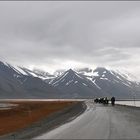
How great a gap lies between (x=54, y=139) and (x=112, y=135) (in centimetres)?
363

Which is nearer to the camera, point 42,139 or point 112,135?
point 42,139

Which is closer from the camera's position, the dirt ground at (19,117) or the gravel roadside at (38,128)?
the gravel roadside at (38,128)

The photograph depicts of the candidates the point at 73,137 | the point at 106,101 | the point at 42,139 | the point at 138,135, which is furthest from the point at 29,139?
the point at 106,101

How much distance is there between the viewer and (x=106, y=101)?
10981cm

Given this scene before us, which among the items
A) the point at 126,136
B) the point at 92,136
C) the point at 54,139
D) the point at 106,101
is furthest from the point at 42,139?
the point at 106,101

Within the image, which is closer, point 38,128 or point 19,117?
point 38,128

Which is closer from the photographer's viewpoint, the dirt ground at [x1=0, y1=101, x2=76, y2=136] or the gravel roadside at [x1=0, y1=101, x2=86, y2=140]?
the gravel roadside at [x1=0, y1=101, x2=86, y2=140]

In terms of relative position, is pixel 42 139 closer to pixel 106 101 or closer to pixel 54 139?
pixel 54 139

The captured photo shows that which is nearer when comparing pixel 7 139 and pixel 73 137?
pixel 73 137

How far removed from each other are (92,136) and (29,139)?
3303 millimetres

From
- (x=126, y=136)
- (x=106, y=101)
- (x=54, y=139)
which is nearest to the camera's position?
(x=54, y=139)

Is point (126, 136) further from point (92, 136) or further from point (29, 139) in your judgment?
point (29, 139)

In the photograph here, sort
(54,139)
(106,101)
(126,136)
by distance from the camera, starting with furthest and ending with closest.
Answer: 1. (106,101)
2. (126,136)
3. (54,139)

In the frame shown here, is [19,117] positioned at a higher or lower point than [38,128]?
higher
